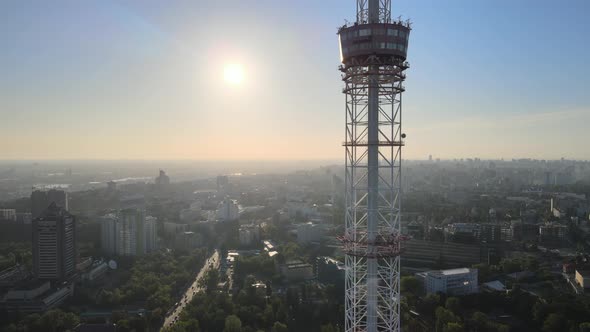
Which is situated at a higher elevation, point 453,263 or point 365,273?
point 365,273

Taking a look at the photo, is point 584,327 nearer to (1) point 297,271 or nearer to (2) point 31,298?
(1) point 297,271

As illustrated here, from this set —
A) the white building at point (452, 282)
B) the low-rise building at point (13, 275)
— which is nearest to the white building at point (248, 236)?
the low-rise building at point (13, 275)

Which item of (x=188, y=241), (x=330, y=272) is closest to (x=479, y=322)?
(x=330, y=272)

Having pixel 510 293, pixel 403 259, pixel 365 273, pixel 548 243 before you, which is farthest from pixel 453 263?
pixel 365 273

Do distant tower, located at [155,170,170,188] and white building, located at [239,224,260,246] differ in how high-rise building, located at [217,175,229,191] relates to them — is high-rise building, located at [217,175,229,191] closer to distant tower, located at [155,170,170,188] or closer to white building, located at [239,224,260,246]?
distant tower, located at [155,170,170,188]

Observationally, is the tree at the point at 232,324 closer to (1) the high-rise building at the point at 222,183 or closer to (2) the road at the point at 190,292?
(2) the road at the point at 190,292

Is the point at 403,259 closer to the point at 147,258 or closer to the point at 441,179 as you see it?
the point at 147,258
